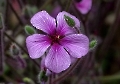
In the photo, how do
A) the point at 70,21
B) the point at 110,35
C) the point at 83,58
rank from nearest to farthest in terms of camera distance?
the point at 70,21
the point at 83,58
the point at 110,35

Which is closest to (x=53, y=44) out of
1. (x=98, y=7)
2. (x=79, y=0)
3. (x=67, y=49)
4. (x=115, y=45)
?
(x=67, y=49)

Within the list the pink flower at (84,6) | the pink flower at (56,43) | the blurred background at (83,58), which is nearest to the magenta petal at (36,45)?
the pink flower at (56,43)

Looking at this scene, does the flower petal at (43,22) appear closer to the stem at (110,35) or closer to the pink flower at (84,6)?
the pink flower at (84,6)

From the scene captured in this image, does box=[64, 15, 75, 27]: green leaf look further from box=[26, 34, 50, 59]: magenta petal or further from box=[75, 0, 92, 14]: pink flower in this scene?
box=[75, 0, 92, 14]: pink flower

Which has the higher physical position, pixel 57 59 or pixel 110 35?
pixel 57 59

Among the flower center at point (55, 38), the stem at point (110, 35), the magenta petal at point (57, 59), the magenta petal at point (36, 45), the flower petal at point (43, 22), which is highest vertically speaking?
the flower petal at point (43, 22)

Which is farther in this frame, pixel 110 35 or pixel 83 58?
pixel 110 35

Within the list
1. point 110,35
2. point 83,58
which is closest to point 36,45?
point 83,58

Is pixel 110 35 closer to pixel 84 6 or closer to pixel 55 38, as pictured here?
pixel 84 6
